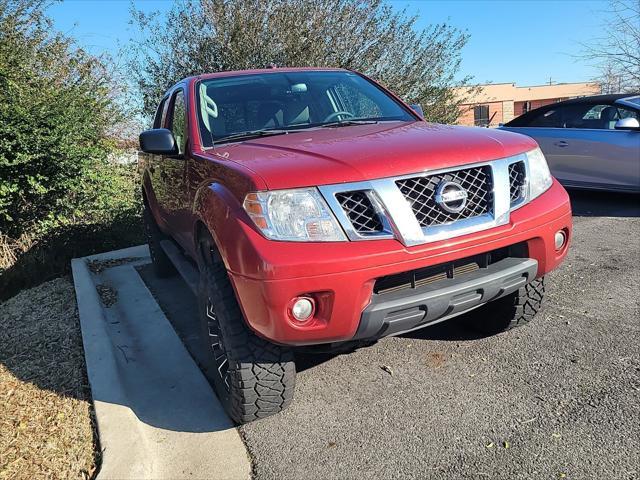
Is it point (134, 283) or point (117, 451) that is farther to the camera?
point (134, 283)

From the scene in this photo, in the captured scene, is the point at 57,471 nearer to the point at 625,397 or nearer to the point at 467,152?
the point at 467,152

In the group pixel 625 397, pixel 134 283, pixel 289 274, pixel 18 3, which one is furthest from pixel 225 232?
pixel 18 3

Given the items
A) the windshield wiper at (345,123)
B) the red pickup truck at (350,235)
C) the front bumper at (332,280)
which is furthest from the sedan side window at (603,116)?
the front bumper at (332,280)

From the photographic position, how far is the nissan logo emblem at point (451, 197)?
2305 mm

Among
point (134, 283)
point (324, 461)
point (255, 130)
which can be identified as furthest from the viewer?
point (134, 283)

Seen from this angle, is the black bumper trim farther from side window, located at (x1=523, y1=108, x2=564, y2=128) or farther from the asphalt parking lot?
side window, located at (x1=523, y1=108, x2=564, y2=128)

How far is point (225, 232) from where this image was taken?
7.79 ft

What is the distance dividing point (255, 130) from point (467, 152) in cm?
138

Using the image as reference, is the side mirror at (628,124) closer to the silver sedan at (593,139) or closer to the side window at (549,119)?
the silver sedan at (593,139)

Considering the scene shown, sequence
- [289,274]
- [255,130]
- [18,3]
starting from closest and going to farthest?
[289,274]
[255,130]
[18,3]

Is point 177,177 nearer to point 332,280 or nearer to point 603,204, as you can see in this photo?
point 332,280

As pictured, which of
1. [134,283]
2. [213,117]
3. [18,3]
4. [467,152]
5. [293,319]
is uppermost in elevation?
[18,3]

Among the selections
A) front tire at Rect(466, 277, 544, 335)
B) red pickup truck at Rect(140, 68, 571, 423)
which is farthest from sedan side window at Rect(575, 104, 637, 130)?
red pickup truck at Rect(140, 68, 571, 423)

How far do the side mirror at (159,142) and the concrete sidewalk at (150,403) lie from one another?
1.39 metres
